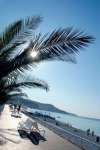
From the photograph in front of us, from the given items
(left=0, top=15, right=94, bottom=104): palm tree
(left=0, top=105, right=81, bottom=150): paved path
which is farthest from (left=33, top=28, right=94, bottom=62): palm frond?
(left=0, top=105, right=81, bottom=150): paved path

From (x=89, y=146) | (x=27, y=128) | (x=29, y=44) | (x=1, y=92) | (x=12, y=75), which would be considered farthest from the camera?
(x=27, y=128)

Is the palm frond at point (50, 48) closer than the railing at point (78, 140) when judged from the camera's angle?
Yes

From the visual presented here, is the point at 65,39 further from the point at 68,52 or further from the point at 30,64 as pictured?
the point at 30,64

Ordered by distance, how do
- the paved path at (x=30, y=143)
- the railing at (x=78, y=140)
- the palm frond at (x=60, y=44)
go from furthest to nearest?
the railing at (x=78, y=140)
the paved path at (x=30, y=143)
the palm frond at (x=60, y=44)

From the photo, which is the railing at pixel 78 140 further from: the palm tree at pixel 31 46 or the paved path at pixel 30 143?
the palm tree at pixel 31 46

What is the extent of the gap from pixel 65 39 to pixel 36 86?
9.45 ft

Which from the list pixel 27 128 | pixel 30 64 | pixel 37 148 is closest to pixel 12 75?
pixel 30 64

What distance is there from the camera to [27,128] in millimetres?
16375

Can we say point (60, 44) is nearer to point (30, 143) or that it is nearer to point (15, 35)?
point (15, 35)

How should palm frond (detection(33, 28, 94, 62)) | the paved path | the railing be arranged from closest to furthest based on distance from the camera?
palm frond (detection(33, 28, 94, 62)) → the paved path → the railing

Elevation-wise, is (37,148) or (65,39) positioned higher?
(65,39)

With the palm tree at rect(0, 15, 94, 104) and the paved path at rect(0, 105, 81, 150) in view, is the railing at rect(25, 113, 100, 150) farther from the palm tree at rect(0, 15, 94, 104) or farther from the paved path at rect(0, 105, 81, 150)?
the palm tree at rect(0, 15, 94, 104)

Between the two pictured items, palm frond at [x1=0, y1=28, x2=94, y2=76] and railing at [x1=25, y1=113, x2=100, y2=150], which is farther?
railing at [x1=25, y1=113, x2=100, y2=150]

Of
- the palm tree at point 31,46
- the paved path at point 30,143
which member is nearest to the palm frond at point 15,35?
the palm tree at point 31,46
